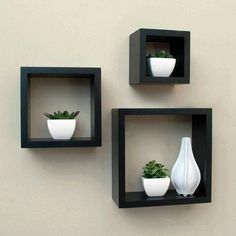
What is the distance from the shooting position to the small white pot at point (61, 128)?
1018 millimetres

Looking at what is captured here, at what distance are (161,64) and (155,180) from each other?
35 cm

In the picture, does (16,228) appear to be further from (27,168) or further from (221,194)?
(221,194)

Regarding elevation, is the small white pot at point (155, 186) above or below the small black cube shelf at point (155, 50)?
below

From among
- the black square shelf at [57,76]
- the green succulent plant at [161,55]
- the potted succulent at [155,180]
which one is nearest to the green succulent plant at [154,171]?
the potted succulent at [155,180]

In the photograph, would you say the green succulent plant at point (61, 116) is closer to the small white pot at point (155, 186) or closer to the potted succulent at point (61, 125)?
the potted succulent at point (61, 125)

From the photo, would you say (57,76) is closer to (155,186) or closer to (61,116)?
(61,116)

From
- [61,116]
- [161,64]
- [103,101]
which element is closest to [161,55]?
[161,64]

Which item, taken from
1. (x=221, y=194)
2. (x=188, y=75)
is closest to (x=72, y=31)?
(x=188, y=75)

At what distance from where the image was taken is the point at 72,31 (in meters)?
1.11

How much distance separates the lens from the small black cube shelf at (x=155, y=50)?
105 centimetres

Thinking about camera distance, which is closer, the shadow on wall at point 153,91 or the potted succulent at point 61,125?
the potted succulent at point 61,125

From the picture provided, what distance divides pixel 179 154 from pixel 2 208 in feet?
1.87

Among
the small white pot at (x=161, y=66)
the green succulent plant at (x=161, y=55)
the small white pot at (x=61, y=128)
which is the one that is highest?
the green succulent plant at (x=161, y=55)

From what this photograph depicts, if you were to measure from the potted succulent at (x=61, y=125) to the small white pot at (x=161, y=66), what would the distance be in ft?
0.93
